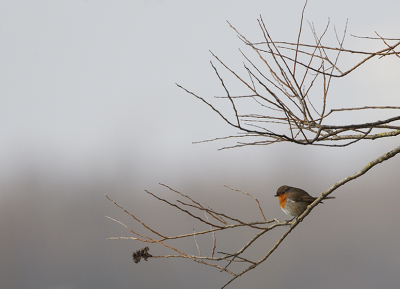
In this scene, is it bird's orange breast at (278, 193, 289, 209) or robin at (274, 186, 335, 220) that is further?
bird's orange breast at (278, 193, 289, 209)

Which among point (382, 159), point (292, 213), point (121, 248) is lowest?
point (121, 248)

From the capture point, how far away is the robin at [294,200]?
13.9 feet

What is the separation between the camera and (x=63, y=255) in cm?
4519

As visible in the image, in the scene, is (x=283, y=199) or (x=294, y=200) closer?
(x=294, y=200)

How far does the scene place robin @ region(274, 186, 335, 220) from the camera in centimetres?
422

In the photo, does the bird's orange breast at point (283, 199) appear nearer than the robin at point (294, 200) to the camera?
No

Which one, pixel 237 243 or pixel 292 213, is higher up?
pixel 292 213

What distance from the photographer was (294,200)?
14.2ft

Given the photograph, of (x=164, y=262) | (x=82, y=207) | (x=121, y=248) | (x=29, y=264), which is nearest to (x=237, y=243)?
(x=164, y=262)

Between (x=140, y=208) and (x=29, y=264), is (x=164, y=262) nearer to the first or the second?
(x=140, y=208)

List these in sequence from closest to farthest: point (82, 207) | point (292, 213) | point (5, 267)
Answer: point (292, 213), point (5, 267), point (82, 207)

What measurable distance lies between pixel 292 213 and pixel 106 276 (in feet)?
138

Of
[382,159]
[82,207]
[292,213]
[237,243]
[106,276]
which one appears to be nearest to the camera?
[382,159]

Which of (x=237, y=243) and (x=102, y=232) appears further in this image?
(x=102, y=232)
